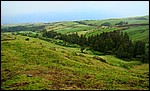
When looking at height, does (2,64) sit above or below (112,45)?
above

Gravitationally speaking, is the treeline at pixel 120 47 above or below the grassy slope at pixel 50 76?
below

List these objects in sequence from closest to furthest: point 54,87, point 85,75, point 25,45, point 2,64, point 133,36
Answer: point 54,87 < point 85,75 < point 2,64 < point 25,45 < point 133,36

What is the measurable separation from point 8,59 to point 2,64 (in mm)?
3701

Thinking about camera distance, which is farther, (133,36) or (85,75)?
(133,36)

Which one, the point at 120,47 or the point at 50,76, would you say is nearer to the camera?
the point at 50,76

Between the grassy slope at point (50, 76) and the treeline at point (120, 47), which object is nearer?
the grassy slope at point (50, 76)

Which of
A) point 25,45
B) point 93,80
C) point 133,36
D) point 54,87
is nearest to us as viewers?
point 54,87

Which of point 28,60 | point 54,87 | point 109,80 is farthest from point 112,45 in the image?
point 54,87

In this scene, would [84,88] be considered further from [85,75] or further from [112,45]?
[112,45]

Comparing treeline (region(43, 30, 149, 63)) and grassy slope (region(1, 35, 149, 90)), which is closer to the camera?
grassy slope (region(1, 35, 149, 90))

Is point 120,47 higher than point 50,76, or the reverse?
point 50,76

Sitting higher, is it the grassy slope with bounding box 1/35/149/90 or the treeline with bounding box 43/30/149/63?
the grassy slope with bounding box 1/35/149/90

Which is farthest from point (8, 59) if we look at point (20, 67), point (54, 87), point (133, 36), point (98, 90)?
point (133, 36)

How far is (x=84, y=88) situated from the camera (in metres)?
34.1
